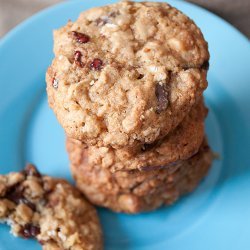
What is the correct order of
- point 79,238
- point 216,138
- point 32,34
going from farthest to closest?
point 32,34
point 216,138
point 79,238

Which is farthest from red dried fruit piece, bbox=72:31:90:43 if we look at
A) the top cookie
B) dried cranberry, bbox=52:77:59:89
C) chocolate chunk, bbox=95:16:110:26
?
dried cranberry, bbox=52:77:59:89

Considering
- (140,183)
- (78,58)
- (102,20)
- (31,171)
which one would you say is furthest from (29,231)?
(102,20)

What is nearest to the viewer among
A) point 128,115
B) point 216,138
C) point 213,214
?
point 128,115

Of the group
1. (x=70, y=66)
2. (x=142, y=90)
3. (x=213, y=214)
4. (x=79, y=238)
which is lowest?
Result: (x=79, y=238)

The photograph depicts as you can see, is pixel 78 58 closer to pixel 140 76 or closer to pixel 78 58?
pixel 78 58

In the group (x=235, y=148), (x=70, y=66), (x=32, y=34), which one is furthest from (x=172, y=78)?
(x=32, y=34)

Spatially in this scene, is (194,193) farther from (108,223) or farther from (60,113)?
(60,113)

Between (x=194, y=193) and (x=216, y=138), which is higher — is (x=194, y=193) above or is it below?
below
